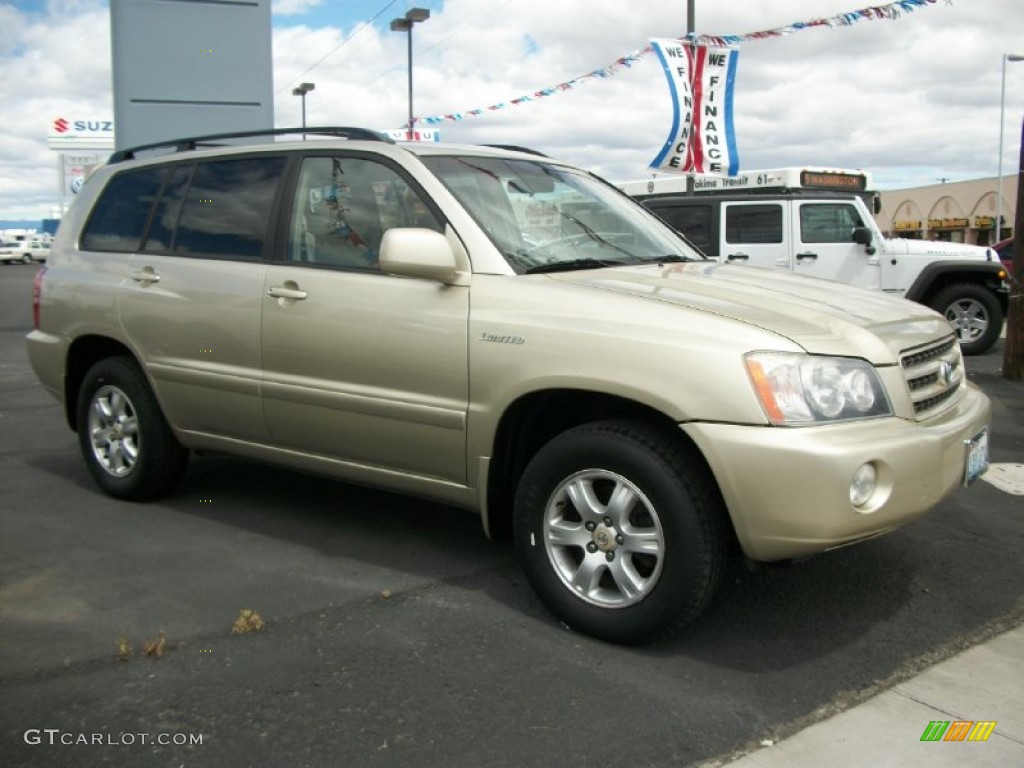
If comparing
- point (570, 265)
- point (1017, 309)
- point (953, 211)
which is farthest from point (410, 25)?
point (953, 211)

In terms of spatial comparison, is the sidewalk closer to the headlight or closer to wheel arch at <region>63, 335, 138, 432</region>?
the headlight

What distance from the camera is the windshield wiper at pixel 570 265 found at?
12.6ft

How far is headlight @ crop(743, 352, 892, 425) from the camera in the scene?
308cm

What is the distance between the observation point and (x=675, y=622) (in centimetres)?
329

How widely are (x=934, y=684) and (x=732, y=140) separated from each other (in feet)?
29.6

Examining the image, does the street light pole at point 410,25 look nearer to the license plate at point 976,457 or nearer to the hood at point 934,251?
the hood at point 934,251

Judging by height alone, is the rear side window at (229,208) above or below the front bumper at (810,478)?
above

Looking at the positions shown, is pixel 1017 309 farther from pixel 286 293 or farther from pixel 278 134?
pixel 286 293

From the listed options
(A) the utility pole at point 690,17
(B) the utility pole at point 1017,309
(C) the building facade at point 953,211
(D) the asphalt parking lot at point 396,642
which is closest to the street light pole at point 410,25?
(A) the utility pole at point 690,17

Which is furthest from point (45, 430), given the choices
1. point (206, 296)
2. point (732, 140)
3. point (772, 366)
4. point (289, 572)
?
point (732, 140)

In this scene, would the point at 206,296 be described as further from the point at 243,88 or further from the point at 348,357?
the point at 243,88

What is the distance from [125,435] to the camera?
5.17 m

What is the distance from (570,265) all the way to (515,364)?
23.6 inches
